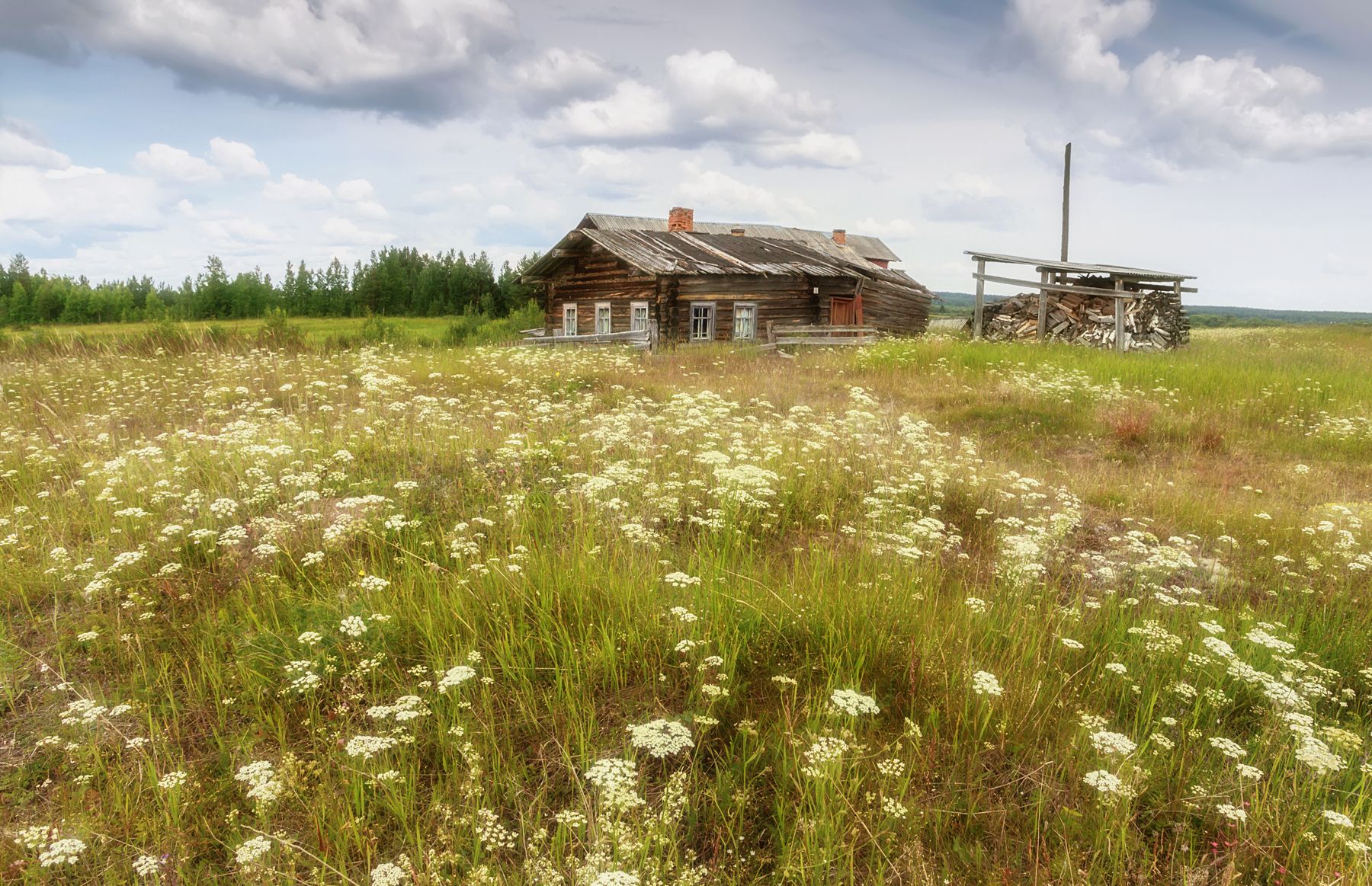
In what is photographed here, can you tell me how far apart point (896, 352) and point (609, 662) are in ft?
47.1

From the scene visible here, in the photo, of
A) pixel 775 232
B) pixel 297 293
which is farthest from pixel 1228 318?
pixel 297 293

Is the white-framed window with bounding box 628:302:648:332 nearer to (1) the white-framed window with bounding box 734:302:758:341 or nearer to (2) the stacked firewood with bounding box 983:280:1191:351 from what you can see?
(1) the white-framed window with bounding box 734:302:758:341

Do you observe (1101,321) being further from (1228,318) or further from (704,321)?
(1228,318)

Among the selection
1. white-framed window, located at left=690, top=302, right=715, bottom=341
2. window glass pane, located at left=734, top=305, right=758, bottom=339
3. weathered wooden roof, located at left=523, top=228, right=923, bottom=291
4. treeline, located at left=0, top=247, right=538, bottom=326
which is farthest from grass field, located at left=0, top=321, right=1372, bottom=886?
treeline, located at left=0, top=247, right=538, bottom=326

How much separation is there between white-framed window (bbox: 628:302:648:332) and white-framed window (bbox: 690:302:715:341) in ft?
5.52

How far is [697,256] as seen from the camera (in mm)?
23047

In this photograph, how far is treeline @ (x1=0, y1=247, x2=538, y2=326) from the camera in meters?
48.7

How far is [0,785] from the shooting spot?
9.22 feet

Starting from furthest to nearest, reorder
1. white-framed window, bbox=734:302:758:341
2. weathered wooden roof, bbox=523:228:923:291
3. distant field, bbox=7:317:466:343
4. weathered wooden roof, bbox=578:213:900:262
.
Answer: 1. weathered wooden roof, bbox=578:213:900:262
2. white-framed window, bbox=734:302:758:341
3. weathered wooden roof, bbox=523:228:923:291
4. distant field, bbox=7:317:466:343

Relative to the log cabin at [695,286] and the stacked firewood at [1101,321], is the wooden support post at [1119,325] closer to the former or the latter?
the stacked firewood at [1101,321]

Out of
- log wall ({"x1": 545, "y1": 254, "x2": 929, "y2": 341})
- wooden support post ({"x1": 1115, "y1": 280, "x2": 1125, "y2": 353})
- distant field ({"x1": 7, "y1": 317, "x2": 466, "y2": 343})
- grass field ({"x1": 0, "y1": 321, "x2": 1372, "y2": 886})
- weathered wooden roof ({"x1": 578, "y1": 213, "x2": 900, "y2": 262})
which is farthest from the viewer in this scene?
weathered wooden roof ({"x1": 578, "y1": 213, "x2": 900, "y2": 262})

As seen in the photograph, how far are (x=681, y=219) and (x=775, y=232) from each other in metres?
13.8

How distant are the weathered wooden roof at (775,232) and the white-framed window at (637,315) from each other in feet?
31.1

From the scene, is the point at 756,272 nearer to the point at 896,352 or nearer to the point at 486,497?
the point at 896,352
